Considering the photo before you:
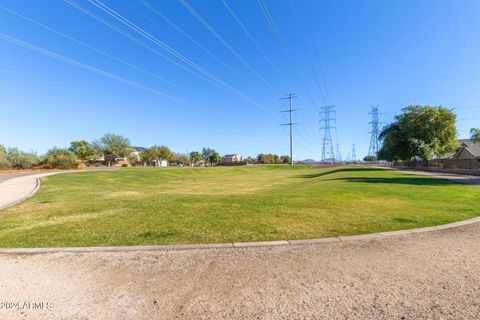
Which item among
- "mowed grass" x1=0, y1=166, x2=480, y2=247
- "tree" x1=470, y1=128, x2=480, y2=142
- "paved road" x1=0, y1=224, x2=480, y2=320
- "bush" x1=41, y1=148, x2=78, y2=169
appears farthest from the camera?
"bush" x1=41, y1=148, x2=78, y2=169

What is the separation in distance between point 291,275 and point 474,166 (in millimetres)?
37599

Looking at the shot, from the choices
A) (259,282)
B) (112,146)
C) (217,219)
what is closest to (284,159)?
(112,146)

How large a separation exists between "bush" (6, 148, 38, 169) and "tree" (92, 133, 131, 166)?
3898cm

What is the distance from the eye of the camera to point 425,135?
38.4 metres

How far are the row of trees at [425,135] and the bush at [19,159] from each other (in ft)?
211

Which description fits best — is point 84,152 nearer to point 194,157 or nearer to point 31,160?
point 31,160

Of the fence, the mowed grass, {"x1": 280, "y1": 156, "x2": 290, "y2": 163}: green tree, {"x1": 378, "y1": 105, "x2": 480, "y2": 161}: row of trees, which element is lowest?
the mowed grass

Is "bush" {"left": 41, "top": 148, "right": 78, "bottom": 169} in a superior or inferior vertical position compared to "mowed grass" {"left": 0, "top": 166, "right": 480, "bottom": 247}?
superior

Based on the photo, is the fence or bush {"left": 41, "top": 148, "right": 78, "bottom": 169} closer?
the fence

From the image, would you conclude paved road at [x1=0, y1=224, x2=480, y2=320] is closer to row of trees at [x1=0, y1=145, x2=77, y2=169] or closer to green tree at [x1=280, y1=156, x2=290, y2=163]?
row of trees at [x1=0, y1=145, x2=77, y2=169]

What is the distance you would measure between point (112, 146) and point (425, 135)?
3436 inches

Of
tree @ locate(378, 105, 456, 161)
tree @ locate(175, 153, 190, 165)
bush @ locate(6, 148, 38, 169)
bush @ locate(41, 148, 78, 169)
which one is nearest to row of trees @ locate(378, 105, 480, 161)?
tree @ locate(378, 105, 456, 161)

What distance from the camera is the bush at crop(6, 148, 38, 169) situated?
3541cm

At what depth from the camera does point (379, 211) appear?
720 cm
